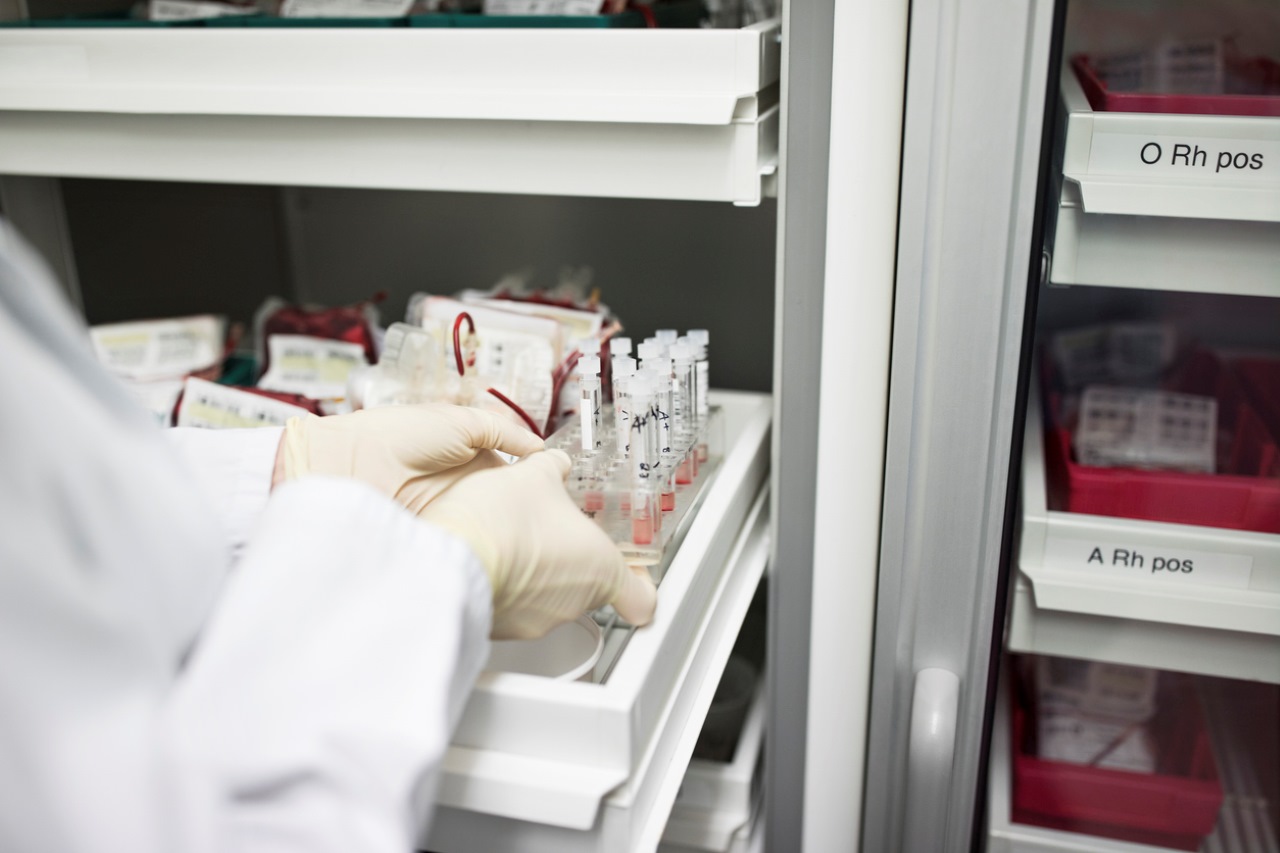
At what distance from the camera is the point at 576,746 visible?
626 mm

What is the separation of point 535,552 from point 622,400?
230 millimetres

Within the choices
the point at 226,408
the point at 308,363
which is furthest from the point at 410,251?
the point at 226,408

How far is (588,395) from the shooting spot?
0.86 metres

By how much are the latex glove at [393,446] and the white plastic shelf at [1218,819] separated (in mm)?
608

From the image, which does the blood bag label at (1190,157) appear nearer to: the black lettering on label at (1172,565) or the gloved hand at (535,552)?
the black lettering on label at (1172,565)

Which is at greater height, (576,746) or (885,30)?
(885,30)

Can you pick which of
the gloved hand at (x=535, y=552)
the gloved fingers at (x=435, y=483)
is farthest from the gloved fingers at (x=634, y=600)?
the gloved fingers at (x=435, y=483)

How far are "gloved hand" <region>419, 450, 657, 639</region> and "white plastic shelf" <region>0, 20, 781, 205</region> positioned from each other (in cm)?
30

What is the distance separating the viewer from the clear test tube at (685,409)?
0.91 m

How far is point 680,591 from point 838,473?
185 millimetres

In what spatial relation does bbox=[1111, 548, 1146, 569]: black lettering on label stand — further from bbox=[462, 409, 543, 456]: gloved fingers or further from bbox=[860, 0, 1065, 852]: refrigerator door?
bbox=[462, 409, 543, 456]: gloved fingers

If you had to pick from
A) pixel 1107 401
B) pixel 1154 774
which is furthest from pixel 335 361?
pixel 1154 774

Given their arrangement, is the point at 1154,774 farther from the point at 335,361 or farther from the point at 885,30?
the point at 335,361

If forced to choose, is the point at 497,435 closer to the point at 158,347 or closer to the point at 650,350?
the point at 650,350
